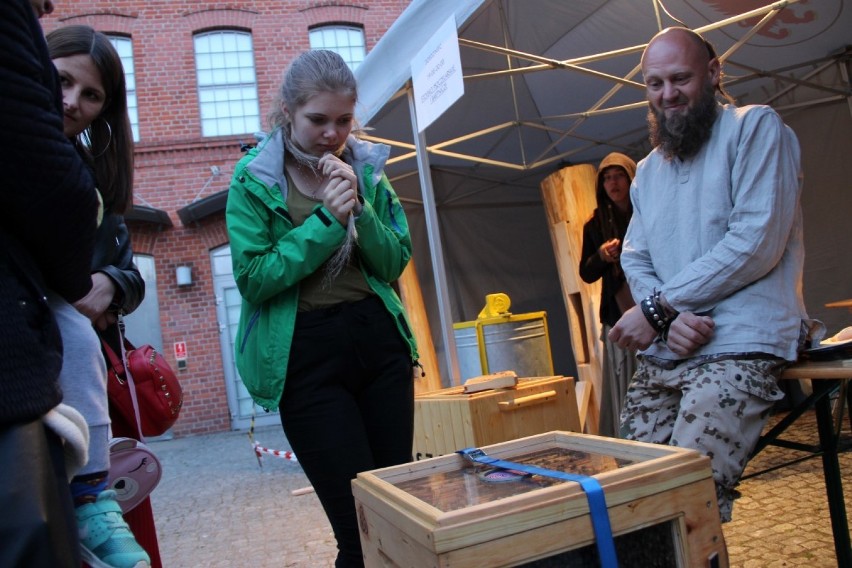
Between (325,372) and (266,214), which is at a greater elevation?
(266,214)

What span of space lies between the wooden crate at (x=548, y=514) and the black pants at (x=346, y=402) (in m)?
0.30

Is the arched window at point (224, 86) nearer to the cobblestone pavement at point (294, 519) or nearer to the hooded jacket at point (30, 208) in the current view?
the cobblestone pavement at point (294, 519)

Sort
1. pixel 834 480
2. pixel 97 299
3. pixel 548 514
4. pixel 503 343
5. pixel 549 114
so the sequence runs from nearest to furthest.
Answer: pixel 548 514 → pixel 97 299 → pixel 834 480 → pixel 503 343 → pixel 549 114

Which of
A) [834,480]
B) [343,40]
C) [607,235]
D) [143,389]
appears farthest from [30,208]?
[343,40]

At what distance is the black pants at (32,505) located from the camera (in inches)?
31.0

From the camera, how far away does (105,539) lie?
3.72 feet

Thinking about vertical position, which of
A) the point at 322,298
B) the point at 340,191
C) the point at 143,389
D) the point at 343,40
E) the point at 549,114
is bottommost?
the point at 143,389

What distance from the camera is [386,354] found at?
74.4 inches

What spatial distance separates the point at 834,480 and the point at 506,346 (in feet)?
9.93

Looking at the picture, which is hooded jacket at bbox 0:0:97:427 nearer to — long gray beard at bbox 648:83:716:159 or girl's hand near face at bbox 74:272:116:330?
girl's hand near face at bbox 74:272:116:330

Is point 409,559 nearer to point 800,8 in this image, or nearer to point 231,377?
point 800,8

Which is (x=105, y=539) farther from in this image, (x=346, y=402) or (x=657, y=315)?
(x=657, y=315)

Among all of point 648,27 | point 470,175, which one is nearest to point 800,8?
point 648,27

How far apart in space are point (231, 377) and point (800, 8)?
31.2ft
